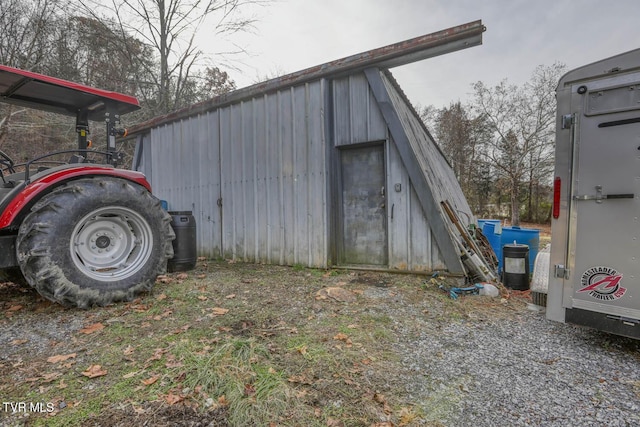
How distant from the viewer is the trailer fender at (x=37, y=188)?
2.62m

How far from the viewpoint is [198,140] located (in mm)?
6699

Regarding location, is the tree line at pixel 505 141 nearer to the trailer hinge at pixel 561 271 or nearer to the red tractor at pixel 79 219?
the trailer hinge at pixel 561 271

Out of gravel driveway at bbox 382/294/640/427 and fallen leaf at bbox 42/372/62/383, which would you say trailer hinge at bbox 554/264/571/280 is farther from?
fallen leaf at bbox 42/372/62/383

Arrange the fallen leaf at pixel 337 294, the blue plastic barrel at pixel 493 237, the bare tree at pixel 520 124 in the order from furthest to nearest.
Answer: the bare tree at pixel 520 124
the blue plastic barrel at pixel 493 237
the fallen leaf at pixel 337 294

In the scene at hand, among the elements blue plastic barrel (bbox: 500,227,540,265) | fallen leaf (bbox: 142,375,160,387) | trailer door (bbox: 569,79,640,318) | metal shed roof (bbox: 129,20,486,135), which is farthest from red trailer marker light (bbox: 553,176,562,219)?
fallen leaf (bbox: 142,375,160,387)

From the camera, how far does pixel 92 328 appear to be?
2541 mm

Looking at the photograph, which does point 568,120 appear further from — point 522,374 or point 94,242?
point 94,242

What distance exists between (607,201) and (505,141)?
17632 mm

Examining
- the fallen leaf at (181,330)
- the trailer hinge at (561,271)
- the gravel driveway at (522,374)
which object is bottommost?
the gravel driveway at (522,374)

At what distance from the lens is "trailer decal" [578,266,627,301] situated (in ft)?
7.71

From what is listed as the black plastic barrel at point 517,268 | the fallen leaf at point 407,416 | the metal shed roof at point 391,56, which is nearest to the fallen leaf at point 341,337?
the fallen leaf at point 407,416

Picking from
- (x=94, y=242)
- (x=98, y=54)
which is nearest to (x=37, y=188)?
(x=94, y=242)

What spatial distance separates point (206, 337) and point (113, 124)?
3.00 metres

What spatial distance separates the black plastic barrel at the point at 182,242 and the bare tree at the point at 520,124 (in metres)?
18.2
